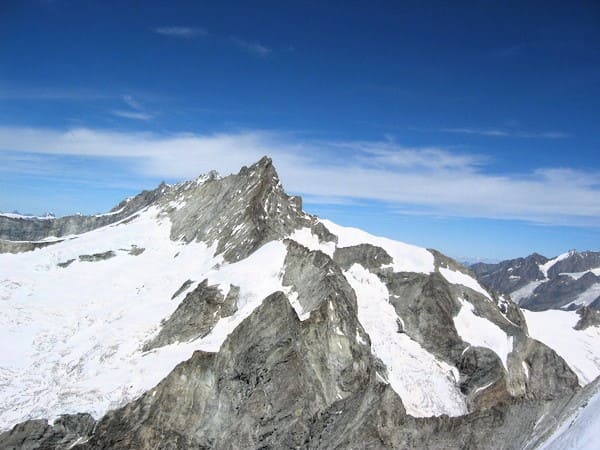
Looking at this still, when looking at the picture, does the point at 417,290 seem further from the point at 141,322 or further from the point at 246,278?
the point at 141,322

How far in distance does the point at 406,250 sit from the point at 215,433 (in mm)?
62165

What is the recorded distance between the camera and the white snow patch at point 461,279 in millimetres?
92500

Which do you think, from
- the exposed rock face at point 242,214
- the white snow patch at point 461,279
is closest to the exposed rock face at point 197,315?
the exposed rock face at point 242,214

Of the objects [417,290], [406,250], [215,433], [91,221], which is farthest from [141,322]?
[91,221]

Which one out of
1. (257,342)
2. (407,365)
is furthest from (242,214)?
(257,342)

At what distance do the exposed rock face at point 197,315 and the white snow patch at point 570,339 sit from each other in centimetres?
6675

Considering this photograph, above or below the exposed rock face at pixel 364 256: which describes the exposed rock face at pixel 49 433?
below

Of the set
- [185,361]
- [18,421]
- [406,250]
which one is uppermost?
[406,250]

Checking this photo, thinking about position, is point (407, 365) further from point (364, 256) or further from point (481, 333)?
point (364, 256)

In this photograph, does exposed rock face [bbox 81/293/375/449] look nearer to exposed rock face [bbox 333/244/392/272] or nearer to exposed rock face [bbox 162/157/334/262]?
exposed rock face [bbox 162/157/334/262]

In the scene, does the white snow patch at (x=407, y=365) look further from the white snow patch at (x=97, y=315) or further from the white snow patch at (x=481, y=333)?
the white snow patch at (x=97, y=315)

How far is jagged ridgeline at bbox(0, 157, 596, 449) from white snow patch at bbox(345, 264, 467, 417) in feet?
0.87

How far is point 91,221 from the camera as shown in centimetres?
15012

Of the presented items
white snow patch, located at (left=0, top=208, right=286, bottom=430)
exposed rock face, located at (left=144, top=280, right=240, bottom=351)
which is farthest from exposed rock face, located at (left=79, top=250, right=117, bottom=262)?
exposed rock face, located at (left=144, top=280, right=240, bottom=351)
